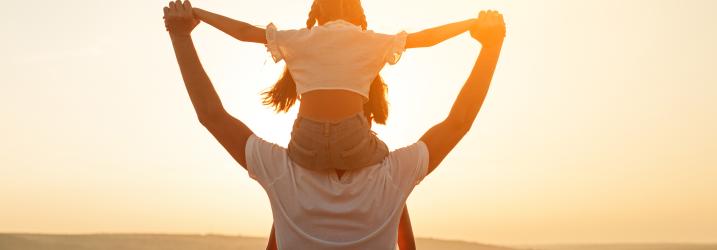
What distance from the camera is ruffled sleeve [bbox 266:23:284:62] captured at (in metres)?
3.92

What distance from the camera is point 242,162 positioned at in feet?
13.1

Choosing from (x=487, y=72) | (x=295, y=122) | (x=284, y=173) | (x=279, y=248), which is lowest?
(x=279, y=248)

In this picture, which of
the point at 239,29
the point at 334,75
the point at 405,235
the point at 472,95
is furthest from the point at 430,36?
the point at 405,235

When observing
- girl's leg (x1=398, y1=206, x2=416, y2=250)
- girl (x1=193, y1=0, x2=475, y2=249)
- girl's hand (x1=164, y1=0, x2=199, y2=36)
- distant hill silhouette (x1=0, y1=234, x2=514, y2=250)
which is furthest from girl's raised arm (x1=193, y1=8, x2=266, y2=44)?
distant hill silhouette (x1=0, y1=234, x2=514, y2=250)

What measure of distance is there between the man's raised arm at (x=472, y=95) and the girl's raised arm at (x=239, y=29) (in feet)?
2.94

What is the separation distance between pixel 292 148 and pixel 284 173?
0.12 meters

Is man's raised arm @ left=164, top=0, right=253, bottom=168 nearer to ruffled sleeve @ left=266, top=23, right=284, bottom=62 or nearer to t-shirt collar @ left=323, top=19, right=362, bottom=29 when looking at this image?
ruffled sleeve @ left=266, top=23, right=284, bottom=62

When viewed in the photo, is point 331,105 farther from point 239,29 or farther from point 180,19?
point 180,19

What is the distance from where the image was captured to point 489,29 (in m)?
4.27

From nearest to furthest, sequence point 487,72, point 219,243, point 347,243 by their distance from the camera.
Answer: point 347,243
point 487,72
point 219,243

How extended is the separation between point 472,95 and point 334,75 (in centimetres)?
72

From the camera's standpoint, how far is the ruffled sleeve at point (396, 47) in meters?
3.98

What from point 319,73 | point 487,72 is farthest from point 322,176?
point 487,72

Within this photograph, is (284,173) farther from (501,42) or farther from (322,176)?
(501,42)
